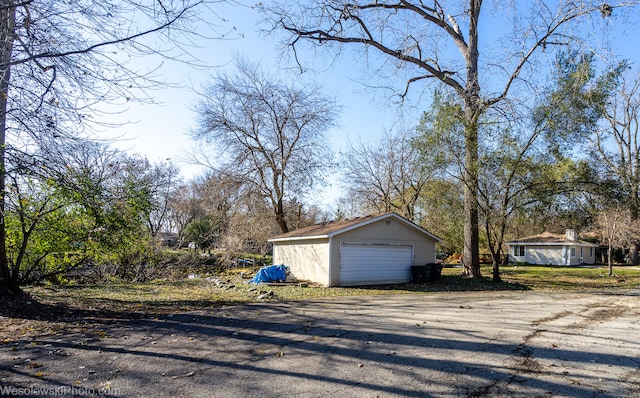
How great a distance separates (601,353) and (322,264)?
1108 centimetres

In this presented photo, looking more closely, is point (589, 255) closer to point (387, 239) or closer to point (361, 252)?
point (387, 239)

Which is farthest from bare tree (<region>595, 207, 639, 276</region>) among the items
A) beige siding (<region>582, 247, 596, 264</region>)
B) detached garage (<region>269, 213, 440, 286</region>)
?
detached garage (<region>269, 213, 440, 286</region>)

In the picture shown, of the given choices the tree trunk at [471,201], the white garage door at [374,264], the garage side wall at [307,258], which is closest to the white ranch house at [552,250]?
the tree trunk at [471,201]

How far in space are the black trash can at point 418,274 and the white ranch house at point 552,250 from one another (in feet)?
A: 68.7

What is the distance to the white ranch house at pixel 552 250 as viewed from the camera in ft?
106

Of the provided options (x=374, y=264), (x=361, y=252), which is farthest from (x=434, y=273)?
(x=361, y=252)

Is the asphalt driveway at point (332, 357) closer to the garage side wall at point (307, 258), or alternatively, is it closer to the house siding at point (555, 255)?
the garage side wall at point (307, 258)

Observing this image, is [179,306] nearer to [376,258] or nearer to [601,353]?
[601,353]

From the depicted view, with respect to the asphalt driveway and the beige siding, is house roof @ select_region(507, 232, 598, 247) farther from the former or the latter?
the asphalt driveway

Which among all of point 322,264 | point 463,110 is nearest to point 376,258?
point 322,264

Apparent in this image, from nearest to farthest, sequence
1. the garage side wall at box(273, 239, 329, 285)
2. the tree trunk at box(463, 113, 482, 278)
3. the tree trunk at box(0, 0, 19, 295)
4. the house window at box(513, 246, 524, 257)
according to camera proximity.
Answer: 1. the tree trunk at box(0, 0, 19, 295)
2. the tree trunk at box(463, 113, 482, 278)
3. the garage side wall at box(273, 239, 329, 285)
4. the house window at box(513, 246, 524, 257)

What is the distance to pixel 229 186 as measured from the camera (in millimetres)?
23531

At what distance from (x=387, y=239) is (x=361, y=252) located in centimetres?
149

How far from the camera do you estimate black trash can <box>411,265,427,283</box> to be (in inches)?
667
